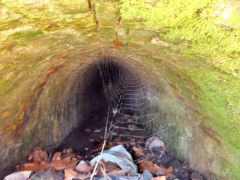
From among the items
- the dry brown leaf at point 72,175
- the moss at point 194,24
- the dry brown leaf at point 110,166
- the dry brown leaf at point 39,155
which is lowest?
the dry brown leaf at point 39,155

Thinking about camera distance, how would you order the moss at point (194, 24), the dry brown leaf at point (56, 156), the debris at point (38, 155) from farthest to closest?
1. the dry brown leaf at point (56, 156)
2. the debris at point (38, 155)
3. the moss at point (194, 24)

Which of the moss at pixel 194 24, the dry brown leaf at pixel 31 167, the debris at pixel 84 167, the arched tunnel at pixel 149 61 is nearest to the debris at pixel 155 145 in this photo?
the arched tunnel at pixel 149 61

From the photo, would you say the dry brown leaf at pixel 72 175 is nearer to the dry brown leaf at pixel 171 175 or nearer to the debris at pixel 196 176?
the dry brown leaf at pixel 171 175

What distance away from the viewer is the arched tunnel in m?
1.77

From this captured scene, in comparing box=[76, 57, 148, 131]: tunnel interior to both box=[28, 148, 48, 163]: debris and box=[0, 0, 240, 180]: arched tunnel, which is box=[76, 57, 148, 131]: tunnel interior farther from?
box=[28, 148, 48, 163]: debris

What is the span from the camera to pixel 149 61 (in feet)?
10.3

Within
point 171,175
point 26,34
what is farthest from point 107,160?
point 26,34

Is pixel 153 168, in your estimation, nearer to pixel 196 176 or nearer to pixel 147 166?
pixel 147 166

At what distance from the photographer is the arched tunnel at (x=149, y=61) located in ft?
5.82

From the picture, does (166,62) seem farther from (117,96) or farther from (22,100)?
(117,96)

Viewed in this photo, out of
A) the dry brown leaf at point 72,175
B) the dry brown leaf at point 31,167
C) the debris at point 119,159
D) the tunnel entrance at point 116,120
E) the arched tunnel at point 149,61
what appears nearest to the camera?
the arched tunnel at point 149,61

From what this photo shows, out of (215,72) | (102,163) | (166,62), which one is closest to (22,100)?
(102,163)

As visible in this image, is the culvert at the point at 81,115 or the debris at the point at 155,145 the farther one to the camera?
the debris at the point at 155,145

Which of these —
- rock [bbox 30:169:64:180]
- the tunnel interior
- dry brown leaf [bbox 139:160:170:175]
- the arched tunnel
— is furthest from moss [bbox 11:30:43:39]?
the tunnel interior
